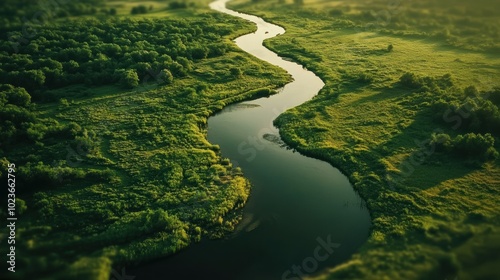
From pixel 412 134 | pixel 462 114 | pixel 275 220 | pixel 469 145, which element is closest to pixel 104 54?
pixel 275 220

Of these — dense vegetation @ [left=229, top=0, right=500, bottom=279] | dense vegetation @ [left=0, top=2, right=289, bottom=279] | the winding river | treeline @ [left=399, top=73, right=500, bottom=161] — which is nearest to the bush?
treeline @ [left=399, top=73, right=500, bottom=161]

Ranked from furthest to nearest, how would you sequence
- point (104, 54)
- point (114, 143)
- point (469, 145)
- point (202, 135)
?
point (104, 54)
point (202, 135)
point (114, 143)
point (469, 145)

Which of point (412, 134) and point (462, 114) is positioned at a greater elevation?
point (462, 114)

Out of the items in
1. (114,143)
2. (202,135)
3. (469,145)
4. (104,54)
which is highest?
(104,54)

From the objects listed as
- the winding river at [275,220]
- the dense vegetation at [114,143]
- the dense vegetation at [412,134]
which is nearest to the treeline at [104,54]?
the dense vegetation at [114,143]

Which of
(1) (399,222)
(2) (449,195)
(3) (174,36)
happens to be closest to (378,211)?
(1) (399,222)

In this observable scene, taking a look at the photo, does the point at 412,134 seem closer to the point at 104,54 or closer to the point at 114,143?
Result: the point at 114,143

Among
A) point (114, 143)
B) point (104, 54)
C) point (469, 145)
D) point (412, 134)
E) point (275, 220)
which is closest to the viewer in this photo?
point (275, 220)

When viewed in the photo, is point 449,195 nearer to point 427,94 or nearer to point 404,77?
point 427,94

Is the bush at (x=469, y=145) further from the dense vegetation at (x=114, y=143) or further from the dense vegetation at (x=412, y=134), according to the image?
the dense vegetation at (x=114, y=143)
